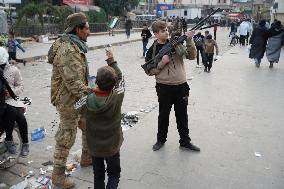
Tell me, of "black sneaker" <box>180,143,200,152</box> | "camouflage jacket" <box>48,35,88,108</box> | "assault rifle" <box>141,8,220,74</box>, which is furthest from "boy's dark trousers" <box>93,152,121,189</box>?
"black sneaker" <box>180,143,200,152</box>

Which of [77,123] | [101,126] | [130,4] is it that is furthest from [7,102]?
[130,4]

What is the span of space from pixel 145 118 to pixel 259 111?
2.46 metres

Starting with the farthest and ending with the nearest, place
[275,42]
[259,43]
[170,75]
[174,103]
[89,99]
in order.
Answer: [259,43] < [275,42] < [174,103] < [170,75] < [89,99]

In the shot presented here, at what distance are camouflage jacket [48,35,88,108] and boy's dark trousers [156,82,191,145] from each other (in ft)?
4.35

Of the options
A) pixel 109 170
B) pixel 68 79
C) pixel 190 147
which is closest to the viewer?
pixel 109 170

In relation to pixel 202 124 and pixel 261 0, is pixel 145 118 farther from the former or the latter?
pixel 261 0

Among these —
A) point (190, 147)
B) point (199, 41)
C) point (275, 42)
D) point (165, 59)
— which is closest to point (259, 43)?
point (275, 42)

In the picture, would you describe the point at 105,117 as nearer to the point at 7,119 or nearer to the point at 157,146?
the point at 7,119

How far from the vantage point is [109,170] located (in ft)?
11.8

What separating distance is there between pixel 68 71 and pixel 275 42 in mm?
11878

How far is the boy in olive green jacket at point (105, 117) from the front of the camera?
3.28 meters

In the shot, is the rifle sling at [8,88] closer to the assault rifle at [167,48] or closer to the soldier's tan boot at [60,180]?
the soldier's tan boot at [60,180]

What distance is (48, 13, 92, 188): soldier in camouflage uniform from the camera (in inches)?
147

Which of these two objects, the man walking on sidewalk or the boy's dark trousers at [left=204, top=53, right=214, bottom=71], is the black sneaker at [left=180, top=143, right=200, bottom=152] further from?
the boy's dark trousers at [left=204, top=53, right=214, bottom=71]
